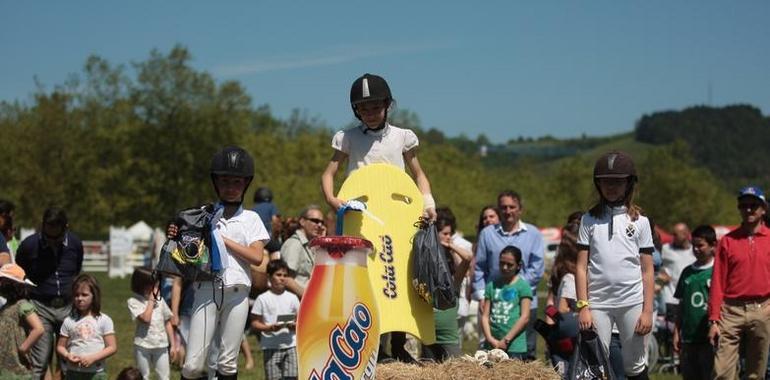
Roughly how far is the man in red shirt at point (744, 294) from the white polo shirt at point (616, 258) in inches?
109

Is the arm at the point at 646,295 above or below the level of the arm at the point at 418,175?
below

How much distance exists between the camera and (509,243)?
1179cm

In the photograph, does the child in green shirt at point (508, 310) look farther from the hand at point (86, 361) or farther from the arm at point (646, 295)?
the hand at point (86, 361)

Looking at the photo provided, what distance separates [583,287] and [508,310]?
284cm

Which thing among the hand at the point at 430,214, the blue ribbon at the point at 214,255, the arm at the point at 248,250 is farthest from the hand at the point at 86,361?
the hand at the point at 430,214

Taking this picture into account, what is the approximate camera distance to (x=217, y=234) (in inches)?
314

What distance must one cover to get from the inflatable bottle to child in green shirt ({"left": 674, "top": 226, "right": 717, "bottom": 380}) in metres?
5.73

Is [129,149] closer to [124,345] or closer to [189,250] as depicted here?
[124,345]

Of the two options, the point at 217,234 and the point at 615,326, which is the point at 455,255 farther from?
the point at 217,234

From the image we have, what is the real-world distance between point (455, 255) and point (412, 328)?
2606 mm

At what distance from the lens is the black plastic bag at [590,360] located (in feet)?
26.3

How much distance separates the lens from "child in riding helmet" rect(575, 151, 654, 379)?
817cm

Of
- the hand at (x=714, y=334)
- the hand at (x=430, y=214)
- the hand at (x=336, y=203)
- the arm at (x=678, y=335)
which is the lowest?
the arm at (x=678, y=335)

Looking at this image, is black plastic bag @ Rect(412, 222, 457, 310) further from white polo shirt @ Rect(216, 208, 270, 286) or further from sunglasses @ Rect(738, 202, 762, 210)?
sunglasses @ Rect(738, 202, 762, 210)
